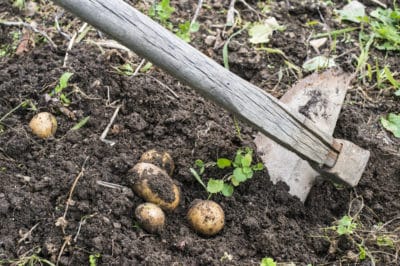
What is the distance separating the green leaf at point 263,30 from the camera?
353 cm

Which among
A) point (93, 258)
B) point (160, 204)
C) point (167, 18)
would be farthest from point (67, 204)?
point (167, 18)

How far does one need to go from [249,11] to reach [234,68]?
0.57m

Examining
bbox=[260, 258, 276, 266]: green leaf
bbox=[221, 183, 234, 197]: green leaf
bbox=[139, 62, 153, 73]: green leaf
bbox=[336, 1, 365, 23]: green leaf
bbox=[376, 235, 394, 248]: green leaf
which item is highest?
bbox=[336, 1, 365, 23]: green leaf

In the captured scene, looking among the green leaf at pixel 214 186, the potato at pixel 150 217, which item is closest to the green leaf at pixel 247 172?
the green leaf at pixel 214 186

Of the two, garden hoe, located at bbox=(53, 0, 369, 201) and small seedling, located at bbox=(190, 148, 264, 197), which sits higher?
garden hoe, located at bbox=(53, 0, 369, 201)

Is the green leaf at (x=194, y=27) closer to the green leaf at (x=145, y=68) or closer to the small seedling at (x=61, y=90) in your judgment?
the green leaf at (x=145, y=68)

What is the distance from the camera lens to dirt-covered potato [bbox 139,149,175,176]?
2637 mm

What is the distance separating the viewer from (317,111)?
116 inches

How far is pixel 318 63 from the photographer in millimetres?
3395

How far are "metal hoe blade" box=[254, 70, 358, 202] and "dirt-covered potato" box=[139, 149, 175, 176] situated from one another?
47cm

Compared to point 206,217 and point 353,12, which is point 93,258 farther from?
point 353,12

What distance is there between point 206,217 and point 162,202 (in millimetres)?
201

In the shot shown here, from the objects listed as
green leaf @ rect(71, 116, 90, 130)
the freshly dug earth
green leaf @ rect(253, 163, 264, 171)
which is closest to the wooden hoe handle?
green leaf @ rect(253, 163, 264, 171)

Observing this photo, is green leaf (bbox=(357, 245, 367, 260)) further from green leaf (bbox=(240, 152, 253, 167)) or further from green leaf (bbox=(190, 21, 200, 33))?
→ green leaf (bbox=(190, 21, 200, 33))
